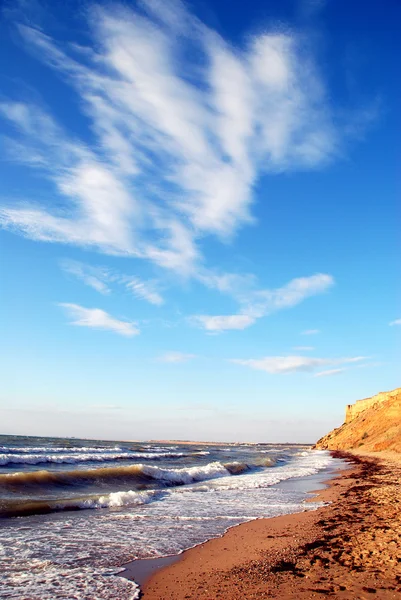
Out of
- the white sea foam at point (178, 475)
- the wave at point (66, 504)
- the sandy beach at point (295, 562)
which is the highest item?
the sandy beach at point (295, 562)

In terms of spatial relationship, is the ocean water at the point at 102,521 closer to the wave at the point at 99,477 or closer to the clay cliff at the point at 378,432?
the wave at the point at 99,477

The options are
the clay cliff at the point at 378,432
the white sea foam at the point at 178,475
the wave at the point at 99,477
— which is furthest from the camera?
the clay cliff at the point at 378,432

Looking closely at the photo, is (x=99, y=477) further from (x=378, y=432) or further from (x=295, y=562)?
(x=378, y=432)

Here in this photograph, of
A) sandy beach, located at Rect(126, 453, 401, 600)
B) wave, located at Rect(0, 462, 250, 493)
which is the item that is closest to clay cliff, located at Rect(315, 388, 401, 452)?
wave, located at Rect(0, 462, 250, 493)

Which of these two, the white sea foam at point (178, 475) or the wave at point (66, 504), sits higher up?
the wave at point (66, 504)

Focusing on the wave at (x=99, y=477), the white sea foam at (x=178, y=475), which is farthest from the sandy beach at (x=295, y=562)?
the white sea foam at (x=178, y=475)

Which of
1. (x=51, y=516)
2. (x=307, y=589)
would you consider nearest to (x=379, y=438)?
(x=51, y=516)

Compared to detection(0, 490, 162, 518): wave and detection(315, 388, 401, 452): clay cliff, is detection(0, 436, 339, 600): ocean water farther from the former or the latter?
detection(315, 388, 401, 452): clay cliff

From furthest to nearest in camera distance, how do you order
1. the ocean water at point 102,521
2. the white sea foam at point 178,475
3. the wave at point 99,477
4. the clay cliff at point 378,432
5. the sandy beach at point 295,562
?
1. the clay cliff at point 378,432
2. the white sea foam at point 178,475
3. the wave at point 99,477
4. the ocean water at point 102,521
5. the sandy beach at point 295,562

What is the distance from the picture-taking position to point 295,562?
6.66 meters

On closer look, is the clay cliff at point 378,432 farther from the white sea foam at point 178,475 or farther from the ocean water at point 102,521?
the ocean water at point 102,521

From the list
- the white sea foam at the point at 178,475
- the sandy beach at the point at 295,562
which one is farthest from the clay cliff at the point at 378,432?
the sandy beach at the point at 295,562

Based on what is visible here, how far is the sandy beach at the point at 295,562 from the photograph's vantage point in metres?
5.41

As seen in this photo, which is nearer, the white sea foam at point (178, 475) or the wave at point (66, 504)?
the wave at point (66, 504)
